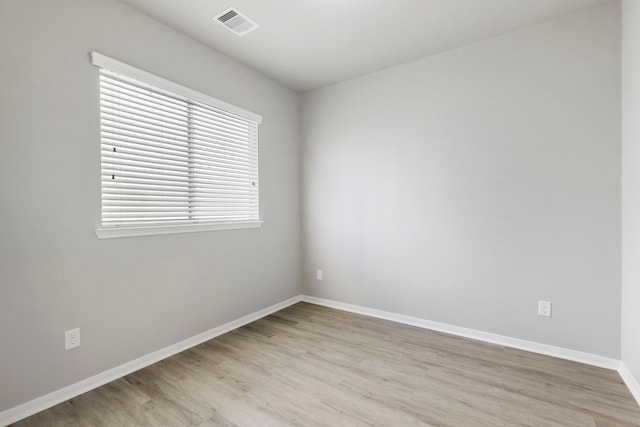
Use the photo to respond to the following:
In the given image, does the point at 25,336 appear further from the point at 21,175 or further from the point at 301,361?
the point at 301,361

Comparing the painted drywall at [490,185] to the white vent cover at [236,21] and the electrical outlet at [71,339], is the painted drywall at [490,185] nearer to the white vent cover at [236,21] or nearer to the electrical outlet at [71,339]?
the white vent cover at [236,21]

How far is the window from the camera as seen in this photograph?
2.14 metres

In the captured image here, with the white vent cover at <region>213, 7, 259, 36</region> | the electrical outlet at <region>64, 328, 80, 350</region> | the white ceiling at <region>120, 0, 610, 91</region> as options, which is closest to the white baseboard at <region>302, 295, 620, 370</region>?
the electrical outlet at <region>64, 328, 80, 350</region>

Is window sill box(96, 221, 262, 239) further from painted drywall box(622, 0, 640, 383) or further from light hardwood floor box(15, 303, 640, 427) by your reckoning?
painted drywall box(622, 0, 640, 383)

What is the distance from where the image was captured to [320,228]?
377cm

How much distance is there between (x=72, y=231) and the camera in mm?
1936

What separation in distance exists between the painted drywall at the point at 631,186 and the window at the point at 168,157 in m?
3.04

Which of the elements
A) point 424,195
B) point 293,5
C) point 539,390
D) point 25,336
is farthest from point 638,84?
point 25,336

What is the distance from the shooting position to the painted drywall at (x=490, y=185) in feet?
7.43

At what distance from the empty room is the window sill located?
0.01 m

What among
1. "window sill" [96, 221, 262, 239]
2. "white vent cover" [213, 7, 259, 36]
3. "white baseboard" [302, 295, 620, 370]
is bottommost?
"white baseboard" [302, 295, 620, 370]

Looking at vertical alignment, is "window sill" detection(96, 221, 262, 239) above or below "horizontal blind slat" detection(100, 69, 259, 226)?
below

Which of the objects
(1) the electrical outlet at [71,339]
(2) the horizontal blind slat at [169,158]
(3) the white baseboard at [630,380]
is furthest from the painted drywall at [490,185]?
(1) the electrical outlet at [71,339]

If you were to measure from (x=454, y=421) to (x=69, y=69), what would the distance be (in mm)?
3169
